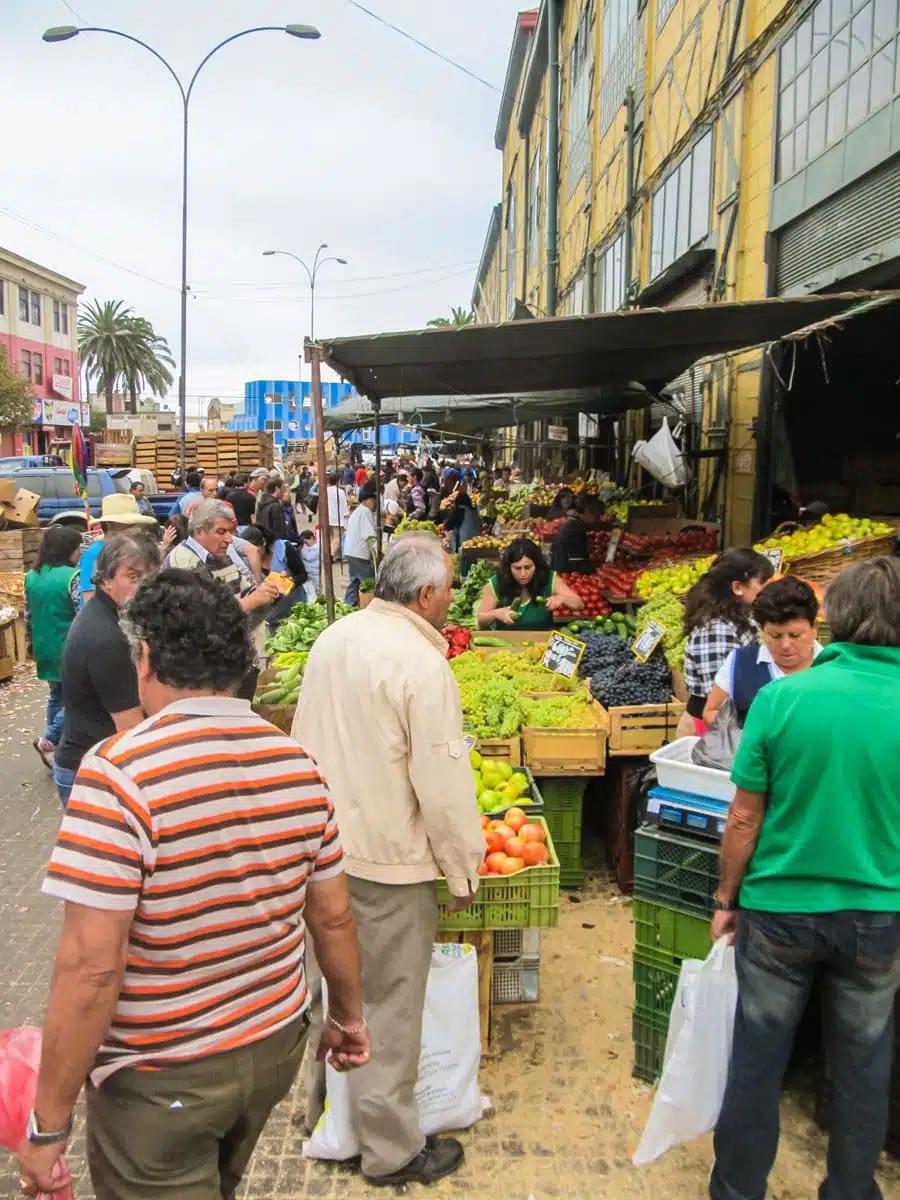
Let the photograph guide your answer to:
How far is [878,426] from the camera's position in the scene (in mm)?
10680

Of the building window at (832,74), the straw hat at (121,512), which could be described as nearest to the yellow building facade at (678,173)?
the building window at (832,74)

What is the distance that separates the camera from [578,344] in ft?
25.7

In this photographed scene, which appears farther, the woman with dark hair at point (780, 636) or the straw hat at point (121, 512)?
the straw hat at point (121, 512)

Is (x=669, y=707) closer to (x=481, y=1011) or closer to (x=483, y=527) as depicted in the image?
(x=481, y=1011)

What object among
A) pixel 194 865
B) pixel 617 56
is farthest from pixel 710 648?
pixel 617 56

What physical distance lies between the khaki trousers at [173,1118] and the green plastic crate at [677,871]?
5.99 ft

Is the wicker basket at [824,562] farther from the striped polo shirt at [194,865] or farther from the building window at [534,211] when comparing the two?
the building window at [534,211]

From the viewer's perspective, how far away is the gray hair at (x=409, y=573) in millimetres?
3074

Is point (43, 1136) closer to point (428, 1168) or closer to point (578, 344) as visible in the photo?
point (428, 1168)

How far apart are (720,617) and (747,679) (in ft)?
2.81

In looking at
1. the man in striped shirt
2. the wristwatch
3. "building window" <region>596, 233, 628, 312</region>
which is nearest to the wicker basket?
the man in striped shirt

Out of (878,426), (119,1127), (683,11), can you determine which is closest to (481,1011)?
(119,1127)

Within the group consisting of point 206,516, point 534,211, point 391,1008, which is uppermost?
point 534,211

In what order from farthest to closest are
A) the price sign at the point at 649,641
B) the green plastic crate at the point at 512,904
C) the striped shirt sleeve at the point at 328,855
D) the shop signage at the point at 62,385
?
the shop signage at the point at 62,385 < the price sign at the point at 649,641 < the green plastic crate at the point at 512,904 < the striped shirt sleeve at the point at 328,855
